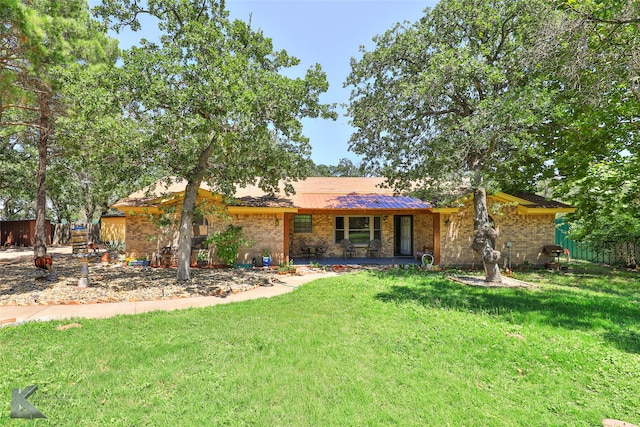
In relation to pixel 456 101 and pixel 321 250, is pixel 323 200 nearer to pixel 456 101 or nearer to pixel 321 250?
pixel 321 250

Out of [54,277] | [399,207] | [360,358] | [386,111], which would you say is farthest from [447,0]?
[54,277]

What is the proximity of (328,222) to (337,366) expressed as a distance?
11.2m

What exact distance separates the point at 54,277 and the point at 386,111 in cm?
1269

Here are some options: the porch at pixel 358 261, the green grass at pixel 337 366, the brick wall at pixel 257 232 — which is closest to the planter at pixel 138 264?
the brick wall at pixel 257 232

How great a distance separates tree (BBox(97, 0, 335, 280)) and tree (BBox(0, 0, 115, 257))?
3.72ft

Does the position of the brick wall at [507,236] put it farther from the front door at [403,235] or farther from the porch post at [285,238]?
the porch post at [285,238]

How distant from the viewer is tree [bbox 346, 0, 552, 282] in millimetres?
8750

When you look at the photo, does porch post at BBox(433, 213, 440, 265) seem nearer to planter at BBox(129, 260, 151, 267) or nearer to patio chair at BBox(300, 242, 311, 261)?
patio chair at BBox(300, 242, 311, 261)

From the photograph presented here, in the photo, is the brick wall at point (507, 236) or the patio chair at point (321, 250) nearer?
the brick wall at point (507, 236)

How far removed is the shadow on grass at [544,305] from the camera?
578 centimetres

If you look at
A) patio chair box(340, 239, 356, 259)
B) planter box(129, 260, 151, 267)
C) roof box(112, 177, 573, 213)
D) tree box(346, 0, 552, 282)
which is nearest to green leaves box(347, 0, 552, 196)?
tree box(346, 0, 552, 282)

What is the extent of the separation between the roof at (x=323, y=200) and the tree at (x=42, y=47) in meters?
4.24

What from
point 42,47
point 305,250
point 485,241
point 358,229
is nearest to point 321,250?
point 305,250

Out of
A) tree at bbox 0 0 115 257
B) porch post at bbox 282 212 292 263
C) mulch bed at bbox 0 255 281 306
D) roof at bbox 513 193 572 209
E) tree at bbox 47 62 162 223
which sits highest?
tree at bbox 0 0 115 257
